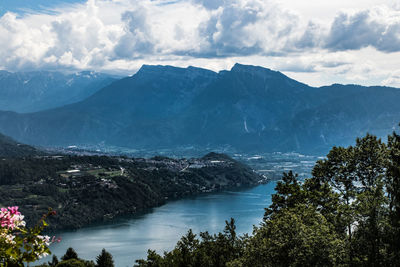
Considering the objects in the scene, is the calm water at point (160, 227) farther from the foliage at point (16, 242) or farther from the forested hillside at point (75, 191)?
the foliage at point (16, 242)

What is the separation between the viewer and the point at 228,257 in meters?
45.7

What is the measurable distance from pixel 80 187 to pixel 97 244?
69.0 meters

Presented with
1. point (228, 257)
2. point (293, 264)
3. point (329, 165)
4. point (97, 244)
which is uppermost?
point (329, 165)

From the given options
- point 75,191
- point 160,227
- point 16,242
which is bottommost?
point 160,227

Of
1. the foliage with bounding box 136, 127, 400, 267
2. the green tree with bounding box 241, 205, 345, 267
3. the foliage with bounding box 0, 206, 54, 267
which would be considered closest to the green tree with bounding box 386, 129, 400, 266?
the foliage with bounding box 136, 127, 400, 267

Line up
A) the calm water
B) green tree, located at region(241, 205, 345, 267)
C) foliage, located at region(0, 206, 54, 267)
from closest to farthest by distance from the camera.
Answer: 1. foliage, located at region(0, 206, 54, 267)
2. green tree, located at region(241, 205, 345, 267)
3. the calm water

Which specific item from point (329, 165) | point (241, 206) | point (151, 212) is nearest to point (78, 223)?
point (151, 212)

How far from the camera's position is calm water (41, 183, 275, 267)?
313ft

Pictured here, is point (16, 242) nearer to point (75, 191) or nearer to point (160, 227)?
point (160, 227)

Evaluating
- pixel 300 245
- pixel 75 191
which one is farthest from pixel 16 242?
pixel 75 191

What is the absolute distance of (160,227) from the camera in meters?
118

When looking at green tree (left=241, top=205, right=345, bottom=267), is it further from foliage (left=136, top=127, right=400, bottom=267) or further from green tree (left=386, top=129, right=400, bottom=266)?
green tree (left=386, top=129, right=400, bottom=266)

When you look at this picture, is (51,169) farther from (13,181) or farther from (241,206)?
(241,206)

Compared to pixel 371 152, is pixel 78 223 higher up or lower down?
lower down
